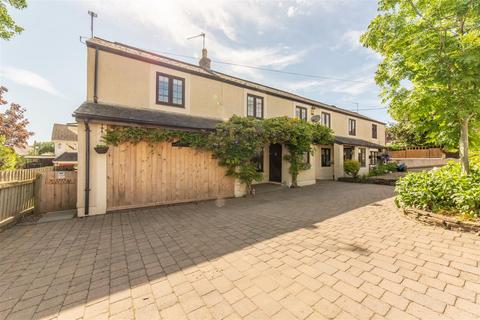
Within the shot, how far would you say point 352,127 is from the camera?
19.8 metres

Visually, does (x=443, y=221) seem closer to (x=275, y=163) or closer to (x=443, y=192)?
(x=443, y=192)

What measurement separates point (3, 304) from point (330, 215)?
6.97 meters

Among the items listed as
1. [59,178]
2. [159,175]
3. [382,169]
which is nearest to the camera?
[59,178]

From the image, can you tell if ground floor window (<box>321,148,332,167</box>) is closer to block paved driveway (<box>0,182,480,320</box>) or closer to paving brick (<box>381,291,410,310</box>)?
block paved driveway (<box>0,182,480,320</box>)

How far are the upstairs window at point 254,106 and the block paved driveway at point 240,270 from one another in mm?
8339

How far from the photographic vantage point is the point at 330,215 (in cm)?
616

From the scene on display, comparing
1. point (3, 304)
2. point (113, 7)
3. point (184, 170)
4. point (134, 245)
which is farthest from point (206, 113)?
point (3, 304)

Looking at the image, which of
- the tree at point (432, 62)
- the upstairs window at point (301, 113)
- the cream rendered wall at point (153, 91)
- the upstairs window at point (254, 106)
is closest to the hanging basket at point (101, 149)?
the cream rendered wall at point (153, 91)


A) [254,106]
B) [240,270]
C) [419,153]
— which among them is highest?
[254,106]

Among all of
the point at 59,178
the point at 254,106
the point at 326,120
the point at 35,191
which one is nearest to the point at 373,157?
the point at 326,120

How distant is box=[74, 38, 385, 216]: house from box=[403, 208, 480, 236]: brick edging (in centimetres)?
641

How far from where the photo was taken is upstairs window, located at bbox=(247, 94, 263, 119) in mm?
12273

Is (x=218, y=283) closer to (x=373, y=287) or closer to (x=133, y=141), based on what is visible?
(x=373, y=287)

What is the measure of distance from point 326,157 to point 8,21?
1874 cm
